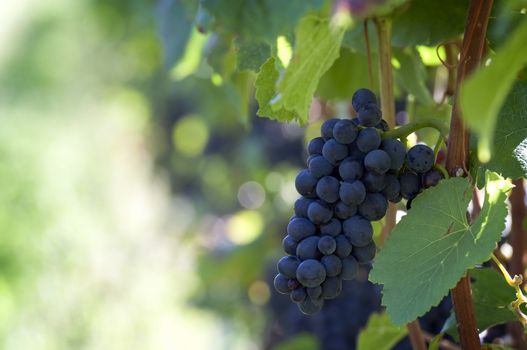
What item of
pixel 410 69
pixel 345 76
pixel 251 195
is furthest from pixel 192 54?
pixel 251 195

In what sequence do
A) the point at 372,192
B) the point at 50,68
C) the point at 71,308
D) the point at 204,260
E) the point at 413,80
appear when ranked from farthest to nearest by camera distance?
the point at 50,68 → the point at 71,308 → the point at 204,260 → the point at 413,80 → the point at 372,192

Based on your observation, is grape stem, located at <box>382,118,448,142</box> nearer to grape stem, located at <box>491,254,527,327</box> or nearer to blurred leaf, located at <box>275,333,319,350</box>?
grape stem, located at <box>491,254,527,327</box>

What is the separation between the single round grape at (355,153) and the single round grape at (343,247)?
0.18 feet

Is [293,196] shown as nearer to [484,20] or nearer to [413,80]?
[413,80]

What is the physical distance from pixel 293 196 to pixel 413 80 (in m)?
1.45

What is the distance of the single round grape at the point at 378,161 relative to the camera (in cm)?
50

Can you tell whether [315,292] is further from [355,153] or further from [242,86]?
[242,86]

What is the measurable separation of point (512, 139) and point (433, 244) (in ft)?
0.31

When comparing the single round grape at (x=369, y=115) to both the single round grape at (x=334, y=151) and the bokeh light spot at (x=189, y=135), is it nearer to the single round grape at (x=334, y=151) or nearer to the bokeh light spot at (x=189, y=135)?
the single round grape at (x=334, y=151)

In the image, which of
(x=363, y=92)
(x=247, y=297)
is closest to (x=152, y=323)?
(x=247, y=297)

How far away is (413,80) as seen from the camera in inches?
29.9

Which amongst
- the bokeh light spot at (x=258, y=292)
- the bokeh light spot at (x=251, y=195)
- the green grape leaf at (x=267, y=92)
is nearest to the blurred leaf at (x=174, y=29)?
the green grape leaf at (x=267, y=92)

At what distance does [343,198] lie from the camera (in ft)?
1.67

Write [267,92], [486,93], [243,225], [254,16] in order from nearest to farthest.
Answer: [486,93] → [254,16] → [267,92] → [243,225]
